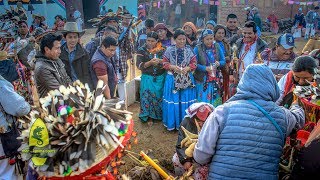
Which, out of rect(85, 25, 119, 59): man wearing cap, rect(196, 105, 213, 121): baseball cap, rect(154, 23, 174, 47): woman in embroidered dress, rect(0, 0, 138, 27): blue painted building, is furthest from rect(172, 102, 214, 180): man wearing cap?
rect(0, 0, 138, 27): blue painted building

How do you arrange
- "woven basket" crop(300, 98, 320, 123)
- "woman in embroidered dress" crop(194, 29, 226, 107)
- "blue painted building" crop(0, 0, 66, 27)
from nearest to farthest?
"woven basket" crop(300, 98, 320, 123)
"woman in embroidered dress" crop(194, 29, 226, 107)
"blue painted building" crop(0, 0, 66, 27)

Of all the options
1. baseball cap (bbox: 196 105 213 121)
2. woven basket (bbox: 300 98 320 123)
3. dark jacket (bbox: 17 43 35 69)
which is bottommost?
baseball cap (bbox: 196 105 213 121)

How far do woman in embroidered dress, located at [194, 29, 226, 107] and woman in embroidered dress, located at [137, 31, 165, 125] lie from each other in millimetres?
754

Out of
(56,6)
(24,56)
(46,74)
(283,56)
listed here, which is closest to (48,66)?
(46,74)

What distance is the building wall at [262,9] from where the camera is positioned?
21.0 m

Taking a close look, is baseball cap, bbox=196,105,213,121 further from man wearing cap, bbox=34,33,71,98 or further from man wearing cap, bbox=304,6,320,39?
man wearing cap, bbox=304,6,320,39

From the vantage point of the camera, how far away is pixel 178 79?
5660 mm

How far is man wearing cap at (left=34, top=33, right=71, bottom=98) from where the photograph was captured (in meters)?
3.65

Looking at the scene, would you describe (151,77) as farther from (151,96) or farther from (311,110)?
(311,110)

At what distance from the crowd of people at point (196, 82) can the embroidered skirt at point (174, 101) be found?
2cm

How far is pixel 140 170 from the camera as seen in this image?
3799 mm

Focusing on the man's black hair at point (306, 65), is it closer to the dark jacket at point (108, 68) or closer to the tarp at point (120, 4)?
Answer: the dark jacket at point (108, 68)

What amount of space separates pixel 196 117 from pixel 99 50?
1.93 meters

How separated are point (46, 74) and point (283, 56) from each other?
3.35 m
